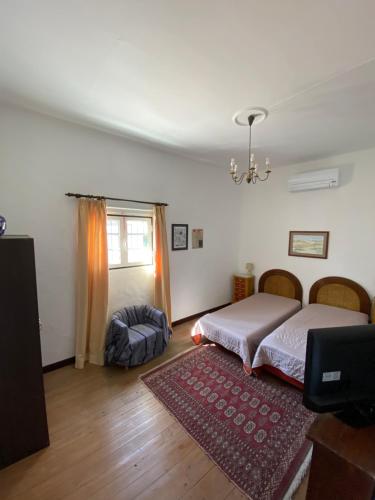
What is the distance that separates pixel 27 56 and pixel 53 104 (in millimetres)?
635

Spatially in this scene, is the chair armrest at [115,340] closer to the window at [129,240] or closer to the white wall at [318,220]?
the window at [129,240]

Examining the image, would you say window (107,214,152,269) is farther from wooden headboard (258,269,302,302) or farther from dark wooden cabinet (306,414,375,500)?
dark wooden cabinet (306,414,375,500)

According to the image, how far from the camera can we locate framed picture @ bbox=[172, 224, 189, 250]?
3.57 metres

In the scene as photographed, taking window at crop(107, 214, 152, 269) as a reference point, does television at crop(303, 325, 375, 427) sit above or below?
below

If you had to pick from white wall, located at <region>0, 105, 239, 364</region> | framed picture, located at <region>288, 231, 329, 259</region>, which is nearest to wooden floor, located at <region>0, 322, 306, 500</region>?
white wall, located at <region>0, 105, 239, 364</region>

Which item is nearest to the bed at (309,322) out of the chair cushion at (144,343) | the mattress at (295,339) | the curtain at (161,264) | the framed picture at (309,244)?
the mattress at (295,339)

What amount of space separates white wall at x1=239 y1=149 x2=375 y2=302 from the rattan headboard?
10 cm

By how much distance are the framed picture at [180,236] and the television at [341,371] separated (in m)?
2.76

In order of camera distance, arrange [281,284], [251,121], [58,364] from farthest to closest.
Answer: [281,284], [58,364], [251,121]

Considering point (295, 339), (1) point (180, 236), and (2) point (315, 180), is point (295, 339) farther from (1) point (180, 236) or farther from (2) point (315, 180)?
(2) point (315, 180)

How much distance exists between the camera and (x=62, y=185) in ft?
8.18

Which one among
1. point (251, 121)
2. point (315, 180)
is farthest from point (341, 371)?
point (315, 180)

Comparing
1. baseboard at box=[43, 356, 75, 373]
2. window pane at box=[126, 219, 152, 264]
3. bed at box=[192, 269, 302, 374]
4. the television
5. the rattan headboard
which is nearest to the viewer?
the television

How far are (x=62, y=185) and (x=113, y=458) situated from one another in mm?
2606
